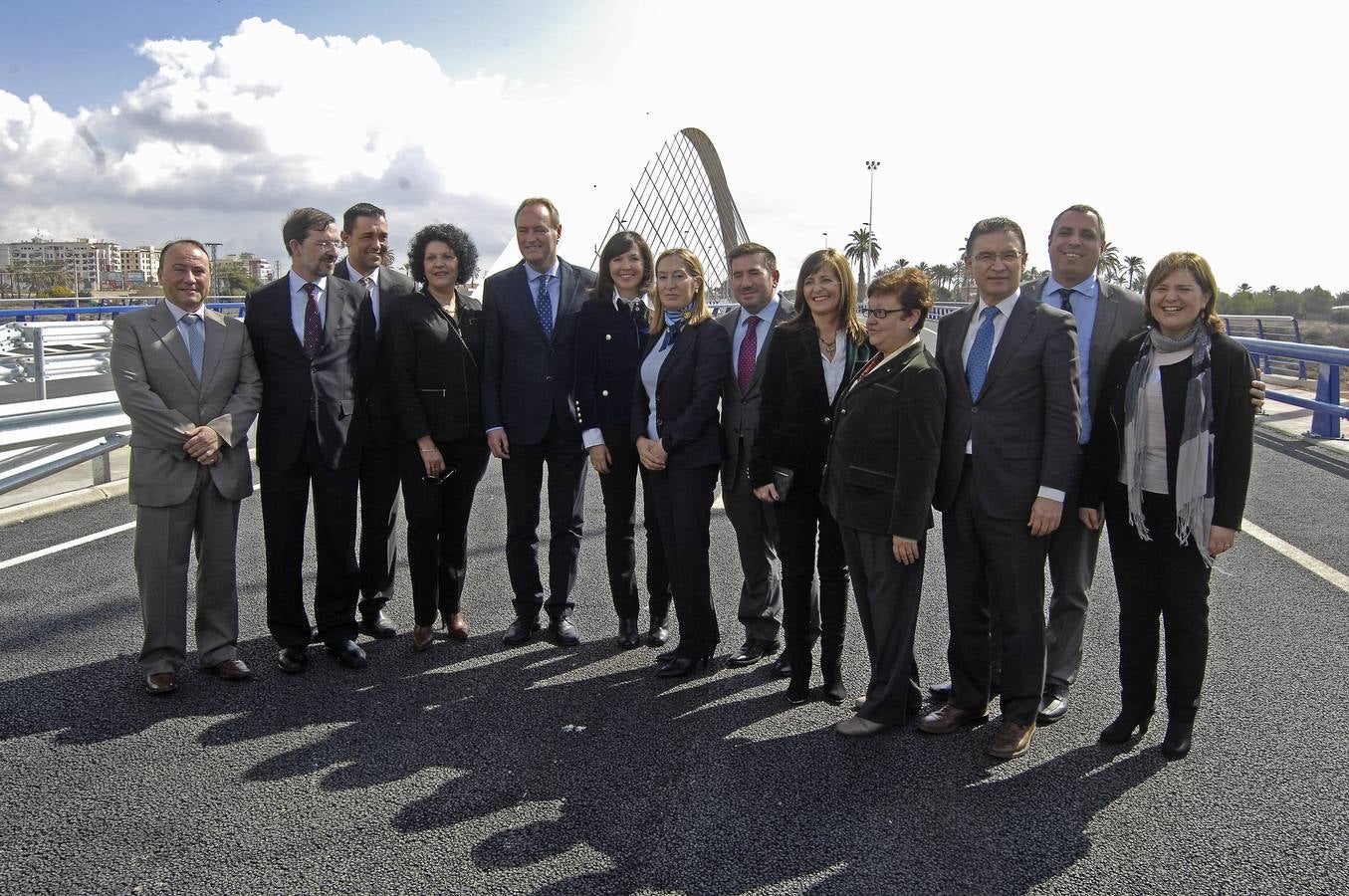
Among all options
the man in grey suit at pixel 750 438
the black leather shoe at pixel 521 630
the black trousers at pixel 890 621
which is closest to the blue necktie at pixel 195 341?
the black leather shoe at pixel 521 630

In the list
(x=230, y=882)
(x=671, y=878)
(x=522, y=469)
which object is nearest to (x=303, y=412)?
(x=522, y=469)

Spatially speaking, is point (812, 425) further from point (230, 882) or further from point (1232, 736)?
point (230, 882)

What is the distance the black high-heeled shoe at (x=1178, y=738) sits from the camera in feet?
10.1

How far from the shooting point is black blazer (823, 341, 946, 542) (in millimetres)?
3166

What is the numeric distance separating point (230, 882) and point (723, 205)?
43.7 m

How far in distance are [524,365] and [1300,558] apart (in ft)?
15.5

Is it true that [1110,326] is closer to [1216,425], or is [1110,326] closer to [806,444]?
[1216,425]

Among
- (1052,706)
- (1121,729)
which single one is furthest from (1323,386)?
(1121,729)

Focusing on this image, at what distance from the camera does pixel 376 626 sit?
4398 mm

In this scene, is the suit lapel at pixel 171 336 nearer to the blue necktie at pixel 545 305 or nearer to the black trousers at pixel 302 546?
the black trousers at pixel 302 546

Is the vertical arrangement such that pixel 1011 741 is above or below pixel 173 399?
below

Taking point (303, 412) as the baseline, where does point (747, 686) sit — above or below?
below

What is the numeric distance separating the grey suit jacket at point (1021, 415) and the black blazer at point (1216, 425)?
0.28 m

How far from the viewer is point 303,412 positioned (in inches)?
157
